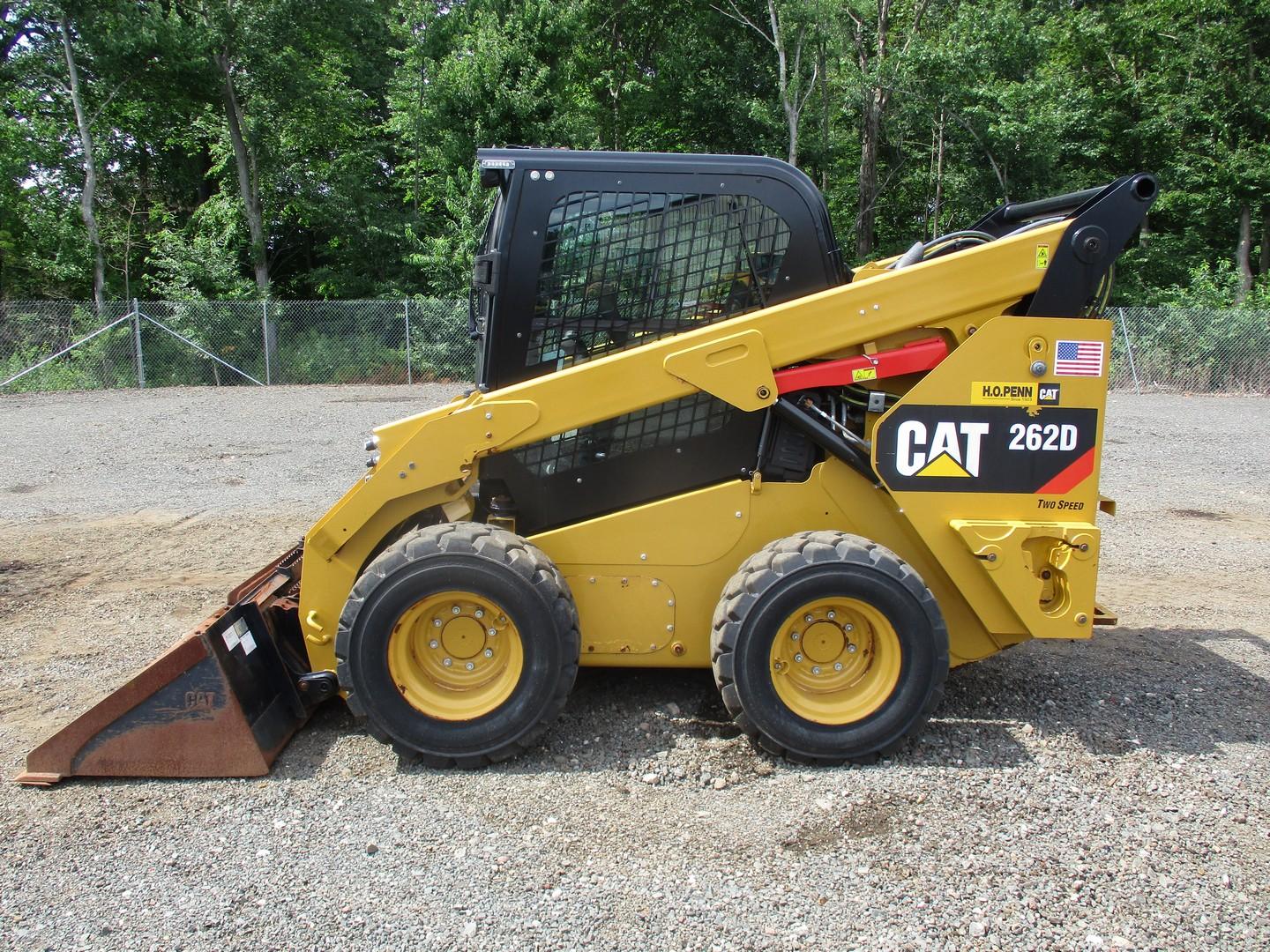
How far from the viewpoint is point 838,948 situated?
2.79 metres

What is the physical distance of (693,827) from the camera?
11.3 ft

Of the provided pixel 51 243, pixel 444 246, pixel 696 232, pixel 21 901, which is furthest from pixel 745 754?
pixel 51 243

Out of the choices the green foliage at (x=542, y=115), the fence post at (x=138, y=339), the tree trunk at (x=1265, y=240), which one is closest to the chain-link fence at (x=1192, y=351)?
the green foliage at (x=542, y=115)

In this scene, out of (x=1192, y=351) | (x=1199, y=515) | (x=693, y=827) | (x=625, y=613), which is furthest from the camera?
(x=1192, y=351)

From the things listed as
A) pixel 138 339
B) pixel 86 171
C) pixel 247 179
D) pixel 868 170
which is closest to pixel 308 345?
pixel 138 339

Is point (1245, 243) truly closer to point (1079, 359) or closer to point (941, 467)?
point (1079, 359)

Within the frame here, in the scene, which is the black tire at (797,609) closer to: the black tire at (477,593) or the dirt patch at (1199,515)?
the black tire at (477,593)

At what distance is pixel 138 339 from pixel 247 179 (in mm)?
5974

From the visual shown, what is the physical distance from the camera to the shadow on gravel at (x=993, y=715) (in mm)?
3965

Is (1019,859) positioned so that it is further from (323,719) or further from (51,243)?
(51,243)

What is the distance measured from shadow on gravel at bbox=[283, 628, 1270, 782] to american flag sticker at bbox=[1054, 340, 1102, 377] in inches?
63.1

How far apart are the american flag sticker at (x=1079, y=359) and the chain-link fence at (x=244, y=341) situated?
1676cm

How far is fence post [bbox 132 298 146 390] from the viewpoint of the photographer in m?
18.9

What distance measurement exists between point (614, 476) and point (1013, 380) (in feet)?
5.81
